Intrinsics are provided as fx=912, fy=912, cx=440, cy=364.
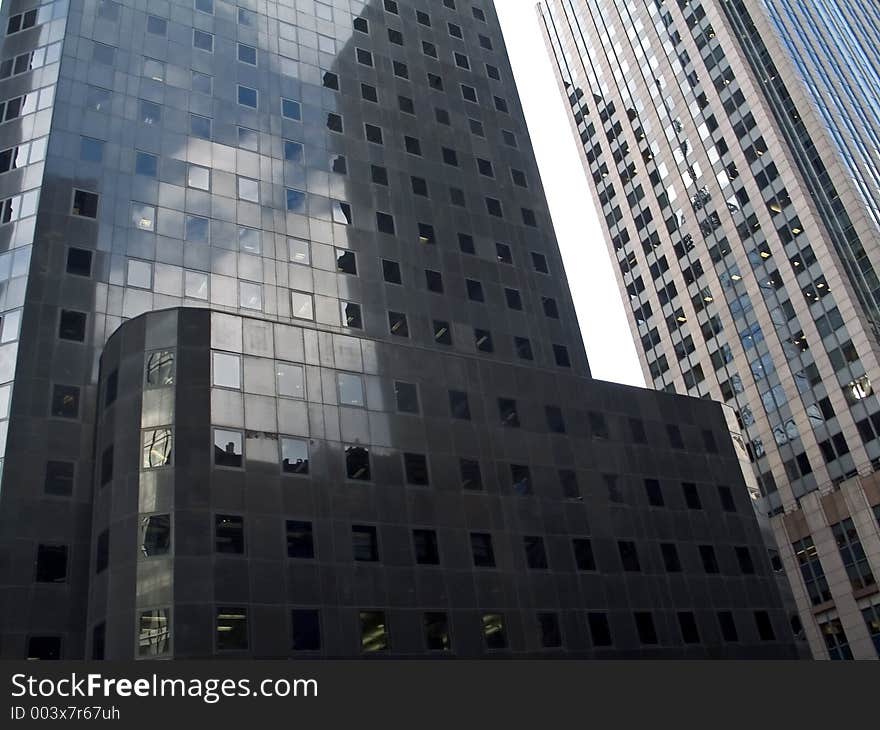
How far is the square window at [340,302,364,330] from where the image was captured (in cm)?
4822

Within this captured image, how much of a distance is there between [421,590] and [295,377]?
10.7m

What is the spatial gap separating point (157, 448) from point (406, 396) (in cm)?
1200

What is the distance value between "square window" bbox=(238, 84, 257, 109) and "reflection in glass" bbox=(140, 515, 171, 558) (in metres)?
29.0

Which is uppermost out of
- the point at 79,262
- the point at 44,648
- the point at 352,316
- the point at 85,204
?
the point at 85,204

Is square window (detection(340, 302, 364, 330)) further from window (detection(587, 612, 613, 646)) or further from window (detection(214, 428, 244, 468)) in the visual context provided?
window (detection(587, 612, 613, 646))

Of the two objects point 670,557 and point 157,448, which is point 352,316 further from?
point 670,557

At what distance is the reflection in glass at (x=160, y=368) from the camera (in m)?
37.6

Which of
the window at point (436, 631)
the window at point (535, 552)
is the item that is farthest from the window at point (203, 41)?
the window at point (436, 631)

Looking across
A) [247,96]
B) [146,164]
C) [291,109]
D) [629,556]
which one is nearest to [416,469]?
[629,556]

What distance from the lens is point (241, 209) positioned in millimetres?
49406

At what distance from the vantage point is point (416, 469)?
41094mm

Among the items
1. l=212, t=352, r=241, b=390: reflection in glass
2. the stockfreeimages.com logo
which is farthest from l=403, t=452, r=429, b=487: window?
the stockfreeimages.com logo

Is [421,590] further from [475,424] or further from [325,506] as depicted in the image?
[475,424]

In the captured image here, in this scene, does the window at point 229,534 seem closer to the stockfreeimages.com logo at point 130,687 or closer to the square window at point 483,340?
the stockfreeimages.com logo at point 130,687
